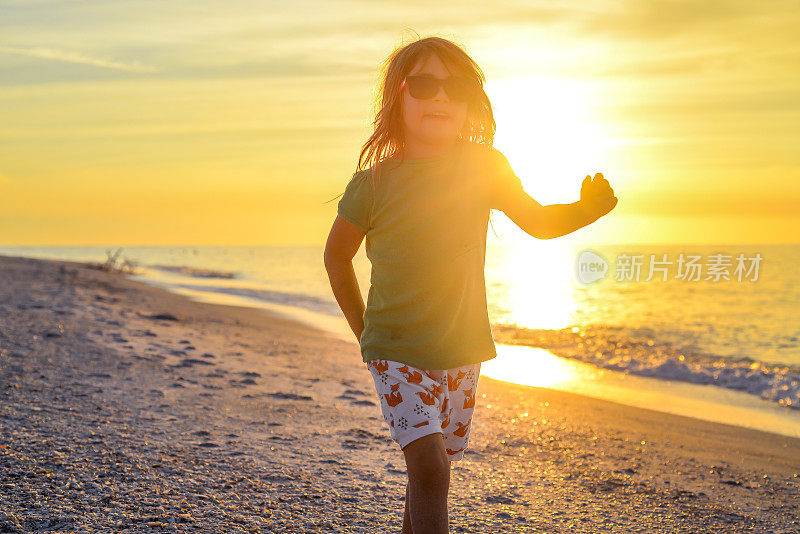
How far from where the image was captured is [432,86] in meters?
2.70

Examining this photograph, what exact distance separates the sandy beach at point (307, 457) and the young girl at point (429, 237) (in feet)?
4.04

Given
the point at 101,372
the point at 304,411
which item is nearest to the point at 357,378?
the point at 304,411

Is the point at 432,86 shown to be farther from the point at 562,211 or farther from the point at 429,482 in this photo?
the point at 429,482

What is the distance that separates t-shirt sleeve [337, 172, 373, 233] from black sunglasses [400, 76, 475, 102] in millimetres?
390

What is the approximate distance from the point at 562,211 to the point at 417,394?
898 mm

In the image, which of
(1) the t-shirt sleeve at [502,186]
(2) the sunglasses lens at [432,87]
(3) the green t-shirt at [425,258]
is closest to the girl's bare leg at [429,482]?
(3) the green t-shirt at [425,258]

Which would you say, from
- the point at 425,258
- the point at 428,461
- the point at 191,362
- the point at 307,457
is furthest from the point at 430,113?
the point at 191,362

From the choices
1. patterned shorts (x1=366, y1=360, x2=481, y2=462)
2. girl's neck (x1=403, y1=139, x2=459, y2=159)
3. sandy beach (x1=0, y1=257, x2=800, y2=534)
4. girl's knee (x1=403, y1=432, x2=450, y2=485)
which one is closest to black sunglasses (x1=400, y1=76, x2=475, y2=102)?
girl's neck (x1=403, y1=139, x2=459, y2=159)

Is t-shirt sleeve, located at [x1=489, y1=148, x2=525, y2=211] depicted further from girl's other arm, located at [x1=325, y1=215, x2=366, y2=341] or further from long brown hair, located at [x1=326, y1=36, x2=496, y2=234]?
girl's other arm, located at [x1=325, y1=215, x2=366, y2=341]

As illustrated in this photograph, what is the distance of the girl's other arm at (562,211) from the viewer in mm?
2469

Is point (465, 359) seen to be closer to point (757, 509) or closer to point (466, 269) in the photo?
point (466, 269)

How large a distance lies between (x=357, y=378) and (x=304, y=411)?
79.2 inches

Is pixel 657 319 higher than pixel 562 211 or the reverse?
the reverse

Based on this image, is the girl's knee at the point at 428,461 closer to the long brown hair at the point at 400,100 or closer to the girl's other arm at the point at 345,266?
the girl's other arm at the point at 345,266
